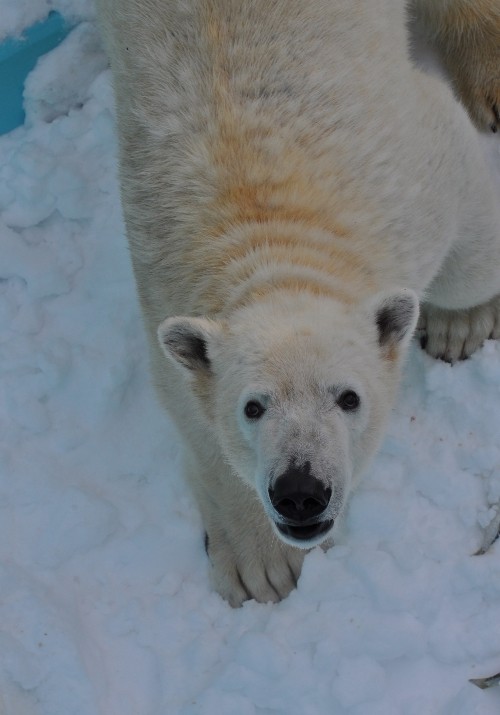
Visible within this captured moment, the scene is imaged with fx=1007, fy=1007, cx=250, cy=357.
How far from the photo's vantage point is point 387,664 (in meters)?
3.57

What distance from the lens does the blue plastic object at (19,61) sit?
4965 millimetres

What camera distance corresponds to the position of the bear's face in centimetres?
260

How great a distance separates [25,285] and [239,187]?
173 cm

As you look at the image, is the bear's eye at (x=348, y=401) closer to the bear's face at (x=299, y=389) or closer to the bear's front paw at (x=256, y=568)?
the bear's face at (x=299, y=389)

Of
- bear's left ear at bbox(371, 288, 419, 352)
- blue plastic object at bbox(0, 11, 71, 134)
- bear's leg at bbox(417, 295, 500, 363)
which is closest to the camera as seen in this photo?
bear's left ear at bbox(371, 288, 419, 352)

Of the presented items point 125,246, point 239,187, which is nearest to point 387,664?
point 239,187

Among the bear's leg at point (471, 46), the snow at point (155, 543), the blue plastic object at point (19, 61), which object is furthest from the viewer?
the blue plastic object at point (19, 61)

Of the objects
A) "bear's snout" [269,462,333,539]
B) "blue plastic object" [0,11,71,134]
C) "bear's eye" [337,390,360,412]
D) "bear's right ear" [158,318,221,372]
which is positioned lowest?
"bear's snout" [269,462,333,539]

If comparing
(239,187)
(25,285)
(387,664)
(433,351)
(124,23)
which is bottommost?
(387,664)

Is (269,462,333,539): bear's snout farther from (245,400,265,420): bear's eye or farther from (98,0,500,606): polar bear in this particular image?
(245,400,265,420): bear's eye

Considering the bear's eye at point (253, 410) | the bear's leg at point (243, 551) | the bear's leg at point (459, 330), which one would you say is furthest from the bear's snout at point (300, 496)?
the bear's leg at point (459, 330)

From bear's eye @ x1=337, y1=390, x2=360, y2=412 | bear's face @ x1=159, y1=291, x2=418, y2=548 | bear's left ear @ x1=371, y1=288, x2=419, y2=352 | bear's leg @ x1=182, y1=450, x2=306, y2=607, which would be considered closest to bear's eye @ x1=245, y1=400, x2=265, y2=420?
bear's face @ x1=159, y1=291, x2=418, y2=548

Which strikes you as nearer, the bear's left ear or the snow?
the bear's left ear

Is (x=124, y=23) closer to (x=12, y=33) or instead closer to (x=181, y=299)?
(x=181, y=299)
